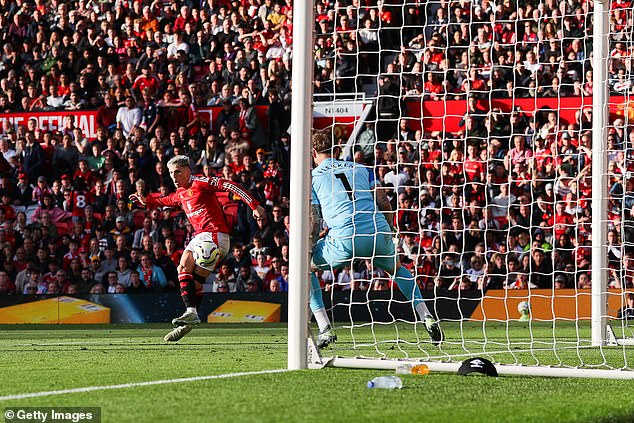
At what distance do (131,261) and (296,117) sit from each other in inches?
427

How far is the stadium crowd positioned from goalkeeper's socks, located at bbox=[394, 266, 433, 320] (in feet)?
12.4

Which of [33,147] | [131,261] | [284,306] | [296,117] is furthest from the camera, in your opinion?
[33,147]

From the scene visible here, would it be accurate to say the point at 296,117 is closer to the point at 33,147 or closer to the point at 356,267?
the point at 356,267

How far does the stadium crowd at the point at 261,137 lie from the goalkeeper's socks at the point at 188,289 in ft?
10.7

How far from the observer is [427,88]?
54.9ft

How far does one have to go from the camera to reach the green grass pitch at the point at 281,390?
4.86 metres

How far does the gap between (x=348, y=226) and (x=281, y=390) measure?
3821 millimetres

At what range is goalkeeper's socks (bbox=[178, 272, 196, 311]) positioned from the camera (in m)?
10.7

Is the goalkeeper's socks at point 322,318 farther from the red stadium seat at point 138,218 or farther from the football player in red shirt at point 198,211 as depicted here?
the red stadium seat at point 138,218

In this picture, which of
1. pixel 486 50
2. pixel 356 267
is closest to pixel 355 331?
pixel 356 267

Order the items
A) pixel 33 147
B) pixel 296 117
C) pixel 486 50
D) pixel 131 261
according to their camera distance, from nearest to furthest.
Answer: pixel 296 117, pixel 486 50, pixel 131 261, pixel 33 147

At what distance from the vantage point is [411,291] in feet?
31.8

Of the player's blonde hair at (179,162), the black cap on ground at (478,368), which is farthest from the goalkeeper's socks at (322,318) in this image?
the player's blonde hair at (179,162)

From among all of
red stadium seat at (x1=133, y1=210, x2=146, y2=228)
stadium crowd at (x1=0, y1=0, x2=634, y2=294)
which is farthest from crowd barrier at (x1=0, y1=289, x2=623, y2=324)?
red stadium seat at (x1=133, y1=210, x2=146, y2=228)
